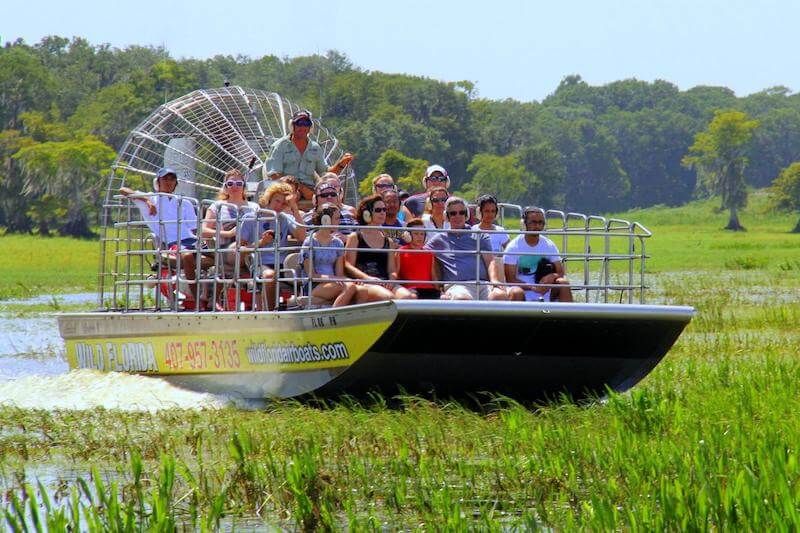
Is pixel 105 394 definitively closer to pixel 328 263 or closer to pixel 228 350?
pixel 228 350

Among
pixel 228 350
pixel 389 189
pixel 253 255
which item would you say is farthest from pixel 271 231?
pixel 389 189

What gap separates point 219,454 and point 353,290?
2.61 m

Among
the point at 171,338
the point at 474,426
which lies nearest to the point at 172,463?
the point at 474,426

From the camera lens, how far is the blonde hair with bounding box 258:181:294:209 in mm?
12875

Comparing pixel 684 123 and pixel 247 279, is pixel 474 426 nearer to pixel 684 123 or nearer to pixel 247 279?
pixel 247 279

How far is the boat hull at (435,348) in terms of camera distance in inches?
466

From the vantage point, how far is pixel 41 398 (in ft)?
47.5

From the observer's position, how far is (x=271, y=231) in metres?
13.0

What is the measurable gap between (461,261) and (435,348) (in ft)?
3.07

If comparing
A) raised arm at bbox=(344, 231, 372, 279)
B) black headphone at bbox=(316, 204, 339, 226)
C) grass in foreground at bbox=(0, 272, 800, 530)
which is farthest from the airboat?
black headphone at bbox=(316, 204, 339, 226)

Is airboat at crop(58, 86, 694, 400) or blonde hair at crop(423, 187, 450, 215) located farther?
blonde hair at crop(423, 187, 450, 215)

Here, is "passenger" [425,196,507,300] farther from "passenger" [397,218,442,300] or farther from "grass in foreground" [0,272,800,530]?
"grass in foreground" [0,272,800,530]

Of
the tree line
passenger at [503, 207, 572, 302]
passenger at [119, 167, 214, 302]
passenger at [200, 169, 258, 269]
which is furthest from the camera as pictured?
the tree line

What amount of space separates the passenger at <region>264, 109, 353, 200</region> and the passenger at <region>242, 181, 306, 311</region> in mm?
1530
